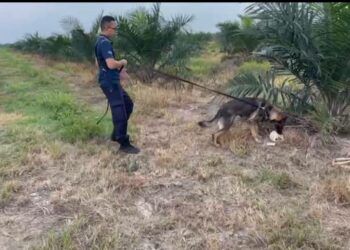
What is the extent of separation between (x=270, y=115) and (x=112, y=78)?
87.0 inches

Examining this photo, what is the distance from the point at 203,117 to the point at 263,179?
3231 mm

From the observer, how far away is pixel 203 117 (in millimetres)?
8234

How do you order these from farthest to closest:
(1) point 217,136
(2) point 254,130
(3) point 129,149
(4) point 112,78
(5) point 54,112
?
(5) point 54,112
(2) point 254,130
(1) point 217,136
(3) point 129,149
(4) point 112,78

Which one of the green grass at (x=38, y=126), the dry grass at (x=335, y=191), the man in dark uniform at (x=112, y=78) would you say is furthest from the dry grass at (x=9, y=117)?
the dry grass at (x=335, y=191)

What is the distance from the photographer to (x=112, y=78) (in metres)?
5.85

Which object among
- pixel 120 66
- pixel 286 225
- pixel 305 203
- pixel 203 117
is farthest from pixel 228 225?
pixel 203 117

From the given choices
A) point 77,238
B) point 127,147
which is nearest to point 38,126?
point 127,147

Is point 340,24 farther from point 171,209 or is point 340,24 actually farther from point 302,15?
point 171,209

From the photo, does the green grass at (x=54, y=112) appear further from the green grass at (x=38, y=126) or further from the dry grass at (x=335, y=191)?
the dry grass at (x=335, y=191)

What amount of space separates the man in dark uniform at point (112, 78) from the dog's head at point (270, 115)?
5.58 feet

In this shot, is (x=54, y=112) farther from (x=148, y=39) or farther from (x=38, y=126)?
(x=148, y=39)

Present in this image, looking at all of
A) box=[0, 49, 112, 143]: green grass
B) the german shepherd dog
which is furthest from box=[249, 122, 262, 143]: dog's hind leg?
box=[0, 49, 112, 143]: green grass

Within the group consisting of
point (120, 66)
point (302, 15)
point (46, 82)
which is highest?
point (302, 15)

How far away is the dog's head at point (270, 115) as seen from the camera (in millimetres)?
6520
